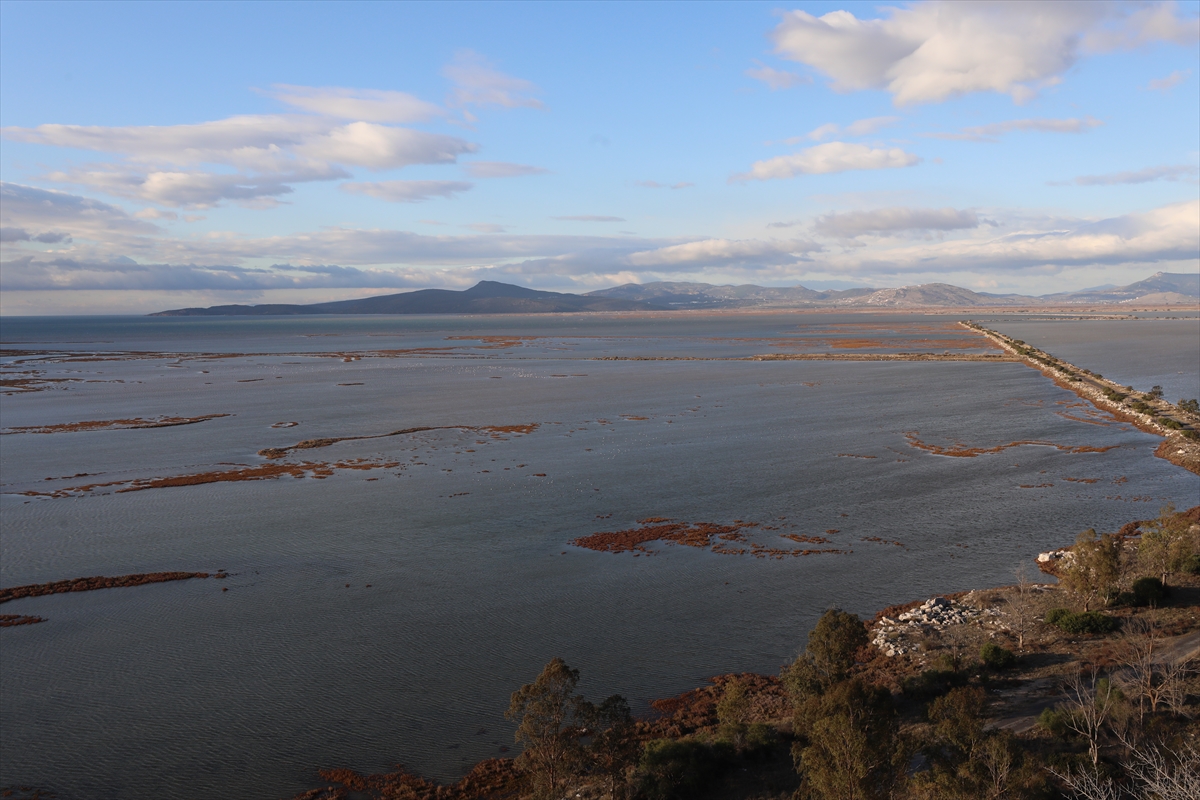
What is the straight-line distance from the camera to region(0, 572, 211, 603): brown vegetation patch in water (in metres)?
25.5

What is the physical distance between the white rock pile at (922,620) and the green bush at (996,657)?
180 cm

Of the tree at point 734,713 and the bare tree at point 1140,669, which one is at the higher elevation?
the bare tree at point 1140,669

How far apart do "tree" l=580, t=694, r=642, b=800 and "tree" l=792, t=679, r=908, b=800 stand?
324cm

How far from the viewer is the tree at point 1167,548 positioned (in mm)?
22453

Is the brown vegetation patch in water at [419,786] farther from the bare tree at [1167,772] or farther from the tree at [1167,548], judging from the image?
the tree at [1167,548]

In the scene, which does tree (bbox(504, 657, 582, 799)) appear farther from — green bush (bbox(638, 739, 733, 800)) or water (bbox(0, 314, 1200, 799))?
water (bbox(0, 314, 1200, 799))

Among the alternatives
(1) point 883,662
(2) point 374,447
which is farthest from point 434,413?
(1) point 883,662

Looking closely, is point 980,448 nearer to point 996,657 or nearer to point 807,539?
point 807,539

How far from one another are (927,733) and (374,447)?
3914 cm

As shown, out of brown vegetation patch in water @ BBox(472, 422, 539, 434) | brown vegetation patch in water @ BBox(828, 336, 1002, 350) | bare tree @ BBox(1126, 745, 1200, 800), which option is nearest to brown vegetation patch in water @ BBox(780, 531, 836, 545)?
bare tree @ BBox(1126, 745, 1200, 800)

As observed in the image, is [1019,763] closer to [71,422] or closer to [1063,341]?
[71,422]

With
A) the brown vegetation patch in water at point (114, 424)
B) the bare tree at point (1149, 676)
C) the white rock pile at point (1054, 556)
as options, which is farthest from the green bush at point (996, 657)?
the brown vegetation patch in water at point (114, 424)

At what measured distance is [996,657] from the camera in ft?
60.4

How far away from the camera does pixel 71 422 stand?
5981 cm
